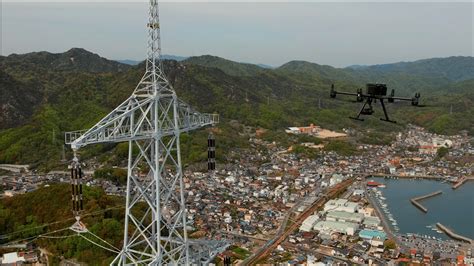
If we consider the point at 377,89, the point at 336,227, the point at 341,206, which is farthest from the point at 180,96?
A: the point at 377,89

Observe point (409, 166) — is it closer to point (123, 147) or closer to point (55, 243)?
point (123, 147)

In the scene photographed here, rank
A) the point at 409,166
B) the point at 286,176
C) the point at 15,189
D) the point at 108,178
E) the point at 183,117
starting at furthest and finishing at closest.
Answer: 1. the point at 409,166
2. the point at 286,176
3. the point at 108,178
4. the point at 15,189
5. the point at 183,117

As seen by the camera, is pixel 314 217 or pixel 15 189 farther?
pixel 15 189

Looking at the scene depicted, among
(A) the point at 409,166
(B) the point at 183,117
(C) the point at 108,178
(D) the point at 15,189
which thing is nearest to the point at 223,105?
(A) the point at 409,166

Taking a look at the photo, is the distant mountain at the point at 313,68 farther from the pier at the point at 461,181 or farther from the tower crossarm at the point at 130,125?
the tower crossarm at the point at 130,125

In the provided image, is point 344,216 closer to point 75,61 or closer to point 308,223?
point 308,223

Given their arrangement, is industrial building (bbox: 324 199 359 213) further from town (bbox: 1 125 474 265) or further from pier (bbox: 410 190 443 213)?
pier (bbox: 410 190 443 213)
